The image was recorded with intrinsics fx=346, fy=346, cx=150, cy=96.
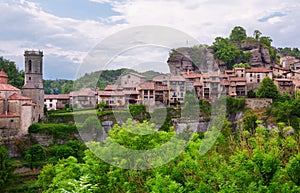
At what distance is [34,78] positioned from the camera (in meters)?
35.8

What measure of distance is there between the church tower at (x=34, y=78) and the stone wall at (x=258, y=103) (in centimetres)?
2238

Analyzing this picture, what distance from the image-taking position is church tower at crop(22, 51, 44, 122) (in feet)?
116

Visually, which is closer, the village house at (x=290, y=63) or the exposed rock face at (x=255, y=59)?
the exposed rock face at (x=255, y=59)

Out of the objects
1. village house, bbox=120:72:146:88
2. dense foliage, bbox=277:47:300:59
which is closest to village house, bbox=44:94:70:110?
village house, bbox=120:72:146:88

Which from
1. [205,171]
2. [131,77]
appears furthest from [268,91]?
[205,171]

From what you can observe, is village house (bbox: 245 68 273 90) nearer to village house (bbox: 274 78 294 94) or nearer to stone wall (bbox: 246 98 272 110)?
village house (bbox: 274 78 294 94)

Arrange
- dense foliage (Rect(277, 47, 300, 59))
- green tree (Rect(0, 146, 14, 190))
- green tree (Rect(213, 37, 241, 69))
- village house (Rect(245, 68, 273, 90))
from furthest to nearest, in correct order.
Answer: dense foliage (Rect(277, 47, 300, 59))
green tree (Rect(213, 37, 241, 69))
village house (Rect(245, 68, 273, 90))
green tree (Rect(0, 146, 14, 190))

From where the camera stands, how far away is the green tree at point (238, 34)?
58.9 meters

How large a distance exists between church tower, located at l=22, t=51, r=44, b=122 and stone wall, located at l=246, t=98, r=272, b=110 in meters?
22.4

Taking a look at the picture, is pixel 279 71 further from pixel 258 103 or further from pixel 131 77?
pixel 131 77

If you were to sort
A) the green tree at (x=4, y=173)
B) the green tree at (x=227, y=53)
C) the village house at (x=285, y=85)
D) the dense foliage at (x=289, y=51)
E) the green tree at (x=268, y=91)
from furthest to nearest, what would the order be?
the dense foliage at (x=289, y=51) → the green tree at (x=227, y=53) → the village house at (x=285, y=85) → the green tree at (x=268, y=91) → the green tree at (x=4, y=173)

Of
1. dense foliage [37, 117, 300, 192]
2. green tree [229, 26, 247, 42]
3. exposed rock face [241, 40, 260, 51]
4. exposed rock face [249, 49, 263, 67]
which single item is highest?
green tree [229, 26, 247, 42]

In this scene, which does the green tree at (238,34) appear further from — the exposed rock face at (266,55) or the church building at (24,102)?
the church building at (24,102)

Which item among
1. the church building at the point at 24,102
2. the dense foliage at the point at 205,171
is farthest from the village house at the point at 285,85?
the dense foliage at the point at 205,171
